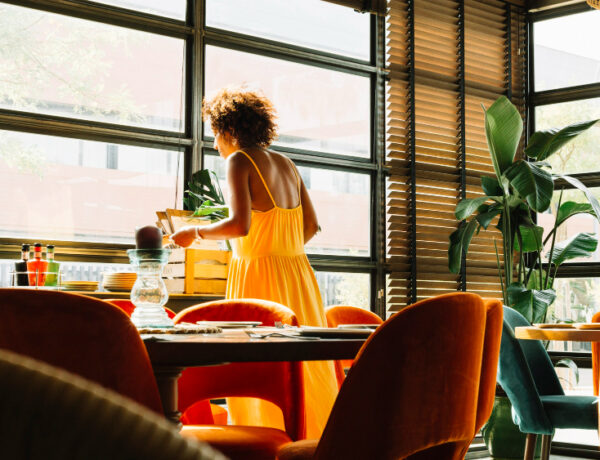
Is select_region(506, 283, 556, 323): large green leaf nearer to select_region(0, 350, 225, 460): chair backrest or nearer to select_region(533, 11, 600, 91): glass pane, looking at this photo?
select_region(533, 11, 600, 91): glass pane

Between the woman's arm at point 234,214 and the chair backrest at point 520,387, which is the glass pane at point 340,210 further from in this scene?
the woman's arm at point 234,214

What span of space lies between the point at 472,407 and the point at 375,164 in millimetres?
3946

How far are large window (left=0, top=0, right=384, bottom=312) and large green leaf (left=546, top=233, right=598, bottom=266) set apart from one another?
1.23 m

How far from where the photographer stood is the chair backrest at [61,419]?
174 millimetres

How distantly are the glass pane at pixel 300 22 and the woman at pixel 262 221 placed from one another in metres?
2.05

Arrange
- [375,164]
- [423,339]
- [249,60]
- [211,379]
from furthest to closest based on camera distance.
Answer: [375,164], [249,60], [211,379], [423,339]

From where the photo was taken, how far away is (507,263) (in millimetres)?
5285

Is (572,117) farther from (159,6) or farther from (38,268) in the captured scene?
(38,268)

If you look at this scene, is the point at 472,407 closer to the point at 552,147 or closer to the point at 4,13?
the point at 4,13

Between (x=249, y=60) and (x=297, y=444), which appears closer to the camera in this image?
(x=297, y=444)

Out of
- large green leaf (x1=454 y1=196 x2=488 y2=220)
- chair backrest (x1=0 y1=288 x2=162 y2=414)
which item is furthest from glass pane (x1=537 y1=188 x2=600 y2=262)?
chair backrest (x1=0 y1=288 x2=162 y2=414)

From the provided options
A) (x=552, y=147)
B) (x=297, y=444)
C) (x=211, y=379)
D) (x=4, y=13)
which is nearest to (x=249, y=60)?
(x=4, y=13)

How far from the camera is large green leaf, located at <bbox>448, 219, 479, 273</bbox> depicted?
535cm

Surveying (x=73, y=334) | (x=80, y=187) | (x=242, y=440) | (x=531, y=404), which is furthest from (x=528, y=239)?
(x=73, y=334)
